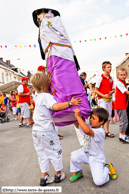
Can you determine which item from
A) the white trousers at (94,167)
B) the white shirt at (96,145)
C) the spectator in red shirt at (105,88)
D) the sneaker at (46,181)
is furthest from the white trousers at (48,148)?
the spectator in red shirt at (105,88)

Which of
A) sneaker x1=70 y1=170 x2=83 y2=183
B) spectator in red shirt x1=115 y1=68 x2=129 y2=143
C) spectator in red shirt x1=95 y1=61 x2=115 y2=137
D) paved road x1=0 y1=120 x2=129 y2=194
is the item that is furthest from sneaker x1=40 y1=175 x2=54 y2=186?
spectator in red shirt x1=95 y1=61 x2=115 y2=137

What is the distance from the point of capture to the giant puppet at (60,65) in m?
2.38

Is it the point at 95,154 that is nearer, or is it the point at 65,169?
the point at 95,154

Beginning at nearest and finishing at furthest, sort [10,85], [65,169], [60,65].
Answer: [60,65], [65,169], [10,85]

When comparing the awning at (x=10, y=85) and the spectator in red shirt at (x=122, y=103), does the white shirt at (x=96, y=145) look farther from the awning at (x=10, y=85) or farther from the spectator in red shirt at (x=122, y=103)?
the awning at (x=10, y=85)

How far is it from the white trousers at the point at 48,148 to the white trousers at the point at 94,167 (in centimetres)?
22

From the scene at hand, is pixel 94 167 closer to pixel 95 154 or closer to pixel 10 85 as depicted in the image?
pixel 95 154

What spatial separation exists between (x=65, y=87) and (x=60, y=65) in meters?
0.32

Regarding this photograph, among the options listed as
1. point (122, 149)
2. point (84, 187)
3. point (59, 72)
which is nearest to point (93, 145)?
point (84, 187)

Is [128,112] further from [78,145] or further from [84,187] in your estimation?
[84,187]

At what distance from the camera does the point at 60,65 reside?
2482 mm

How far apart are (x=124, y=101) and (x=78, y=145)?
1.52m

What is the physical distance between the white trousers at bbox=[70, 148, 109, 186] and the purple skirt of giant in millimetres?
506

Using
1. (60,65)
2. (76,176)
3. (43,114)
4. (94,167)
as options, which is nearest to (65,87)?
(60,65)
